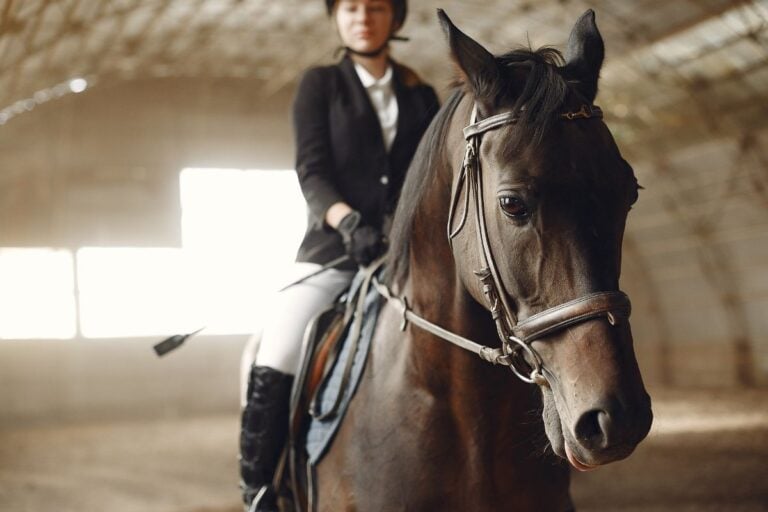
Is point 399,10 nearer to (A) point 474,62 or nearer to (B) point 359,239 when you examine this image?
(B) point 359,239

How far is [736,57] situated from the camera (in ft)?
44.1

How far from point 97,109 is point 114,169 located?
1.30 metres

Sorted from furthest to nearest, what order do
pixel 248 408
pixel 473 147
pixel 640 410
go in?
pixel 248 408 → pixel 473 147 → pixel 640 410

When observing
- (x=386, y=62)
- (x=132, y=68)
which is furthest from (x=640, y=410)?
(x=132, y=68)

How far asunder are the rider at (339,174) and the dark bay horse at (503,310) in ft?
0.94

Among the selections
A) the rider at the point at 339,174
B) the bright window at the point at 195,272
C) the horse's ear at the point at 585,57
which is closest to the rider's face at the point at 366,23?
the rider at the point at 339,174

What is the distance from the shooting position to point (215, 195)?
17203 mm

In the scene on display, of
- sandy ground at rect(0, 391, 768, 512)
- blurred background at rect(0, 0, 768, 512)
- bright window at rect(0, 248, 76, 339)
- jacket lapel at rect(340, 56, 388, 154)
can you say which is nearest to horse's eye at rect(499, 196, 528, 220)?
jacket lapel at rect(340, 56, 388, 154)

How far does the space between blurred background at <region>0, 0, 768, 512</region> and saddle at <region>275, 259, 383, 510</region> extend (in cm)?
1101

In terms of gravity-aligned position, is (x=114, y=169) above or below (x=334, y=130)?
above

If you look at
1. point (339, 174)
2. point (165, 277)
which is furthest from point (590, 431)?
point (165, 277)

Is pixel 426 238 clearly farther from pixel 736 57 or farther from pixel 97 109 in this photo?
pixel 97 109

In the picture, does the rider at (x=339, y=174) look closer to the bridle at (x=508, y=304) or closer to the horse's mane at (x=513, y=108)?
the horse's mane at (x=513, y=108)

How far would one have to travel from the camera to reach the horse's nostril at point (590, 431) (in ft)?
4.83
